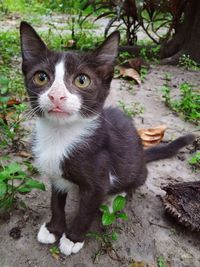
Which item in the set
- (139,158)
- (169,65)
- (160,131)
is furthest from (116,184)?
(169,65)

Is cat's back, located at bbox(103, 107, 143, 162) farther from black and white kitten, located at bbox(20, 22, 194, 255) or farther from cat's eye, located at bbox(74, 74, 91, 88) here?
cat's eye, located at bbox(74, 74, 91, 88)

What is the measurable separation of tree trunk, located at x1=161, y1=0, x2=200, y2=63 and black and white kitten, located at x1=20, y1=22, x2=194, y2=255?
10.3 feet

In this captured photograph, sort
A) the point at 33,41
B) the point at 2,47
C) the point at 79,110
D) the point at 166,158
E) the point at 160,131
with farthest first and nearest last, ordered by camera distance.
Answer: the point at 2,47 < the point at 160,131 < the point at 166,158 < the point at 33,41 < the point at 79,110

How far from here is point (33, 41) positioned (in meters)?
1.90

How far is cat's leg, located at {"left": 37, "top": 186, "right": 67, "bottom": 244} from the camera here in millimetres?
2080

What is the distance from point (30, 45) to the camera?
1.92 m

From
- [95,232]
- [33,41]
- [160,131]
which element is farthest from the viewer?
[160,131]

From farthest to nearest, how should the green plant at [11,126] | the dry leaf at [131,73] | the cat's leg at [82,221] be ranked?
the dry leaf at [131,73], the green plant at [11,126], the cat's leg at [82,221]

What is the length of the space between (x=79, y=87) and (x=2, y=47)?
3.43 m

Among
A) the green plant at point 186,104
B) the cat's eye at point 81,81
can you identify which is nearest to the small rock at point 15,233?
the cat's eye at point 81,81

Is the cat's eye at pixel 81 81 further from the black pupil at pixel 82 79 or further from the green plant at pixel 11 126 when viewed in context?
the green plant at pixel 11 126

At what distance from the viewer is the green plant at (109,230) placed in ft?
6.50

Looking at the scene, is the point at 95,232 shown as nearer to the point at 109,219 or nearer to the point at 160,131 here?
the point at 109,219

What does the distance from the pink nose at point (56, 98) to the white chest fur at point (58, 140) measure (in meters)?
0.20
